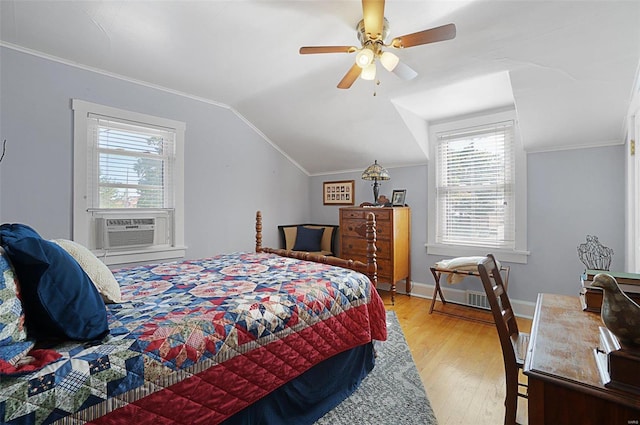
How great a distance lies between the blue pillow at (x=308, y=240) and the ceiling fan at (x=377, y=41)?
2.84 m

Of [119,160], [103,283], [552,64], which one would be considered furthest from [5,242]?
[552,64]

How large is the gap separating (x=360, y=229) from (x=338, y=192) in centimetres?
104

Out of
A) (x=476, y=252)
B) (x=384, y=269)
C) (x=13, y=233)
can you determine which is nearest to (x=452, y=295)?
(x=476, y=252)

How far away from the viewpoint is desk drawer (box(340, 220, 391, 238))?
12.3ft

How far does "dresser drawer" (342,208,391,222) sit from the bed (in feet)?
5.84

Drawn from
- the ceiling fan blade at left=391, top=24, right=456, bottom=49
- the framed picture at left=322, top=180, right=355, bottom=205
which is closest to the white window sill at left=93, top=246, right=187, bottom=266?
the framed picture at left=322, top=180, right=355, bottom=205

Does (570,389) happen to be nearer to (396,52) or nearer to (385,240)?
(396,52)

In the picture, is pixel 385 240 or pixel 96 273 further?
pixel 385 240

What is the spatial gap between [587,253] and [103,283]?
12.8 ft

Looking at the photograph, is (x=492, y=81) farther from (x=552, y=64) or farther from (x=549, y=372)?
(x=549, y=372)

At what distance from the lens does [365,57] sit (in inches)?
74.6

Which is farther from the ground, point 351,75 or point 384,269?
point 351,75

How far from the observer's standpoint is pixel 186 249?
355cm

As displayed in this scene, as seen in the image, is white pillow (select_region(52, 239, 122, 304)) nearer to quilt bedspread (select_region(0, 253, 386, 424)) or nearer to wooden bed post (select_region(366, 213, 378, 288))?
quilt bedspread (select_region(0, 253, 386, 424))
